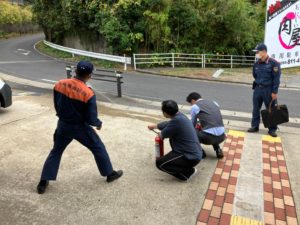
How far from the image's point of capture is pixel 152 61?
1812 cm

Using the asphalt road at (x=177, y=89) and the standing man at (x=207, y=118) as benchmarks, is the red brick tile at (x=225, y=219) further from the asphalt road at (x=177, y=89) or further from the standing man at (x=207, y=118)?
the asphalt road at (x=177, y=89)

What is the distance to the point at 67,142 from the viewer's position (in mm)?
3873

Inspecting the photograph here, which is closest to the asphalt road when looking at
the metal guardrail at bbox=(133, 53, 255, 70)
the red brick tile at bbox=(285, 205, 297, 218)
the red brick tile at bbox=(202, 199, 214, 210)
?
the metal guardrail at bbox=(133, 53, 255, 70)

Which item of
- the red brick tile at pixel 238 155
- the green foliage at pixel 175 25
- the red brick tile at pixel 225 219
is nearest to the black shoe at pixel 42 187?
the red brick tile at pixel 225 219

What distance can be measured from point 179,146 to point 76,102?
55.0 inches

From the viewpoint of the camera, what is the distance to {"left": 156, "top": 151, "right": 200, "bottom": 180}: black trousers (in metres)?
4.13

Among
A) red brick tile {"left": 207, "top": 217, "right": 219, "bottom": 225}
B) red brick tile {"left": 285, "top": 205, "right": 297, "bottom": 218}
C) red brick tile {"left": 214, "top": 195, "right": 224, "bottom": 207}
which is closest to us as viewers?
red brick tile {"left": 207, "top": 217, "right": 219, "bottom": 225}

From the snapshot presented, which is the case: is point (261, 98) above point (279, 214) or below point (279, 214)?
above

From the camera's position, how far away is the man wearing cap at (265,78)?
5926 mm

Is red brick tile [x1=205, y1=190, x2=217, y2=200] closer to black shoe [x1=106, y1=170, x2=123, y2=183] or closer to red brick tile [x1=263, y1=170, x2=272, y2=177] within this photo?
red brick tile [x1=263, y1=170, x2=272, y2=177]

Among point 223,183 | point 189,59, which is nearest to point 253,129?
point 223,183

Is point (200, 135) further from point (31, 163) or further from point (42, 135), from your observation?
point (42, 135)

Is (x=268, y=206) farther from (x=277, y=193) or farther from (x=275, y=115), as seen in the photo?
(x=275, y=115)

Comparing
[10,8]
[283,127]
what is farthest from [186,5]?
[10,8]
